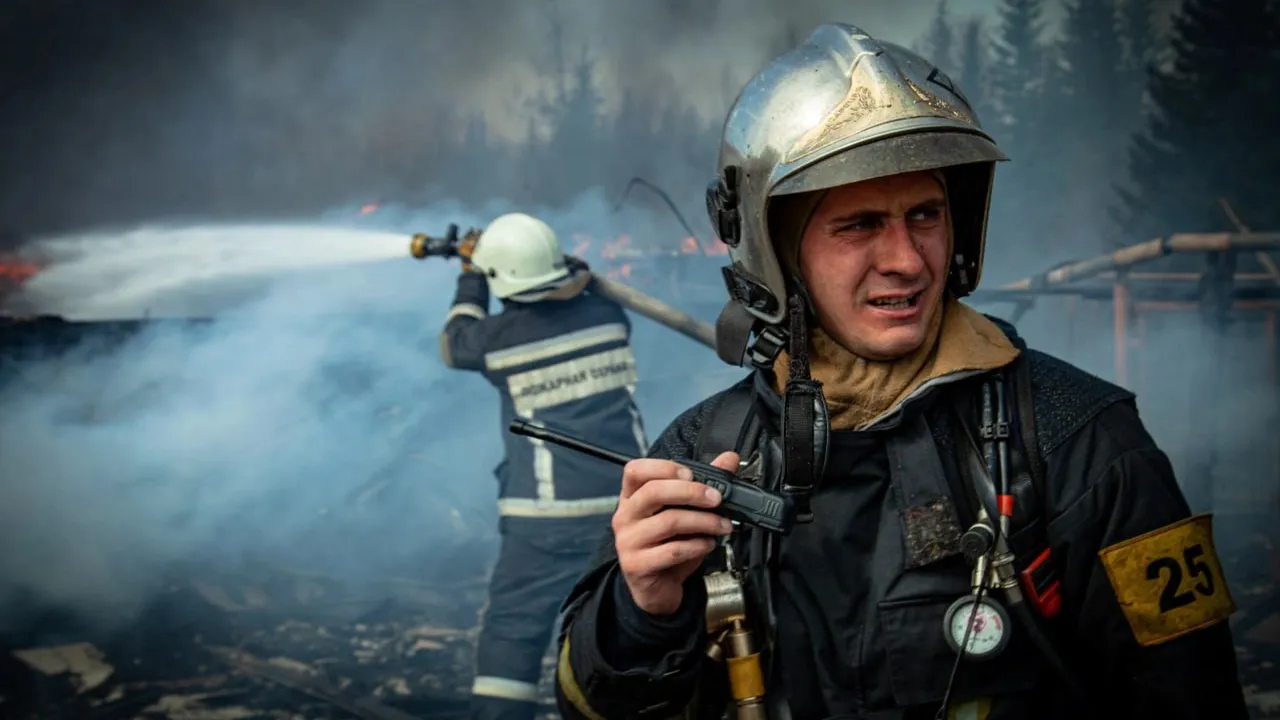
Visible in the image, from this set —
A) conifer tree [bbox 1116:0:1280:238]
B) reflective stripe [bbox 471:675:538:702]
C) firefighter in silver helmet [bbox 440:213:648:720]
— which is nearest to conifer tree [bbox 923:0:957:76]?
conifer tree [bbox 1116:0:1280:238]

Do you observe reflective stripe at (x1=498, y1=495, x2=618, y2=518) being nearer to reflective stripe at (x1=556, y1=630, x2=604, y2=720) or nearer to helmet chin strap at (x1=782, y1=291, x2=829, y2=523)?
reflective stripe at (x1=556, y1=630, x2=604, y2=720)

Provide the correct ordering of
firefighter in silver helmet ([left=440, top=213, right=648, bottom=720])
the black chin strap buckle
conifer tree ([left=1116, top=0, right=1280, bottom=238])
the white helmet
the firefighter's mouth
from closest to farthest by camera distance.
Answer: the firefighter's mouth, the black chin strap buckle, firefighter in silver helmet ([left=440, top=213, right=648, bottom=720]), the white helmet, conifer tree ([left=1116, top=0, right=1280, bottom=238])

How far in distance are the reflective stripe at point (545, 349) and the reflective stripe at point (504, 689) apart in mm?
1544

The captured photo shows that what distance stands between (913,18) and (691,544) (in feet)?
40.7

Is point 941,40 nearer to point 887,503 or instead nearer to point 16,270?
point 16,270

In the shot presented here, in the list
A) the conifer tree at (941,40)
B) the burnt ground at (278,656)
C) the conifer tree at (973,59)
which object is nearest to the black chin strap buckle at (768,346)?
the burnt ground at (278,656)

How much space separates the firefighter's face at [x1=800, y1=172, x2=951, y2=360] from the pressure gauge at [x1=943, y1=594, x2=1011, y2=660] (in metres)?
0.43

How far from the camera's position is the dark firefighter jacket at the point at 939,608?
156 cm

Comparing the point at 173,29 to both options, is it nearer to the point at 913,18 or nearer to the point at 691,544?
the point at 913,18

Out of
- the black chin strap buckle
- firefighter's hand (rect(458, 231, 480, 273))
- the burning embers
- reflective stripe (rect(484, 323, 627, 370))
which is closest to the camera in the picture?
the black chin strap buckle

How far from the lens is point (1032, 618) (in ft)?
5.21

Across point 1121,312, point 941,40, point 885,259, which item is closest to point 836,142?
point 885,259

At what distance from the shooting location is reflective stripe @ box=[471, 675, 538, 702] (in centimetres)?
475

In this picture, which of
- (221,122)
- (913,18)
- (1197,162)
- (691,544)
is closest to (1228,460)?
(913,18)
